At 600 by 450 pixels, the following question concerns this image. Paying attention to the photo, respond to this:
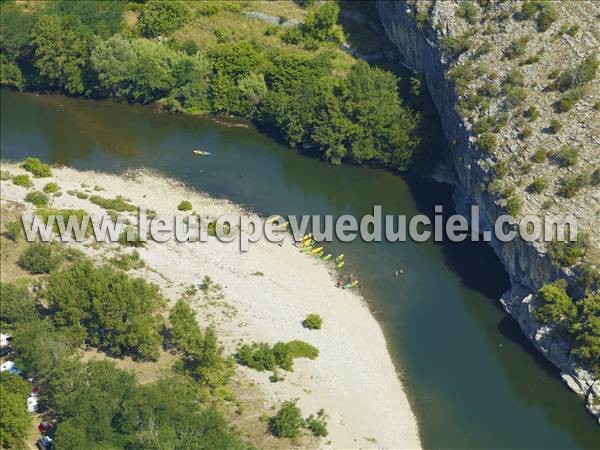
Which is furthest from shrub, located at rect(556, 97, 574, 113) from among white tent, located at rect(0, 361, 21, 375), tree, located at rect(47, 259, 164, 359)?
white tent, located at rect(0, 361, 21, 375)

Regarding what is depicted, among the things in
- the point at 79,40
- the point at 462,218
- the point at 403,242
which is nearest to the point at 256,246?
the point at 403,242

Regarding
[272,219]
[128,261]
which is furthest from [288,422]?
[272,219]

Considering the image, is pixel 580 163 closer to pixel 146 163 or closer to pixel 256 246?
pixel 256 246

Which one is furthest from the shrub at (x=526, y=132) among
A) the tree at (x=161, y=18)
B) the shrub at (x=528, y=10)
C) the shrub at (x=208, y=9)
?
the tree at (x=161, y=18)

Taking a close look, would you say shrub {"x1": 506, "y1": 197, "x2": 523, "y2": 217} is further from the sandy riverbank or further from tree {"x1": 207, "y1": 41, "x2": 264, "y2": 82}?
tree {"x1": 207, "y1": 41, "x2": 264, "y2": 82}

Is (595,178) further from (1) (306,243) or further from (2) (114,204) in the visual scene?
(2) (114,204)
